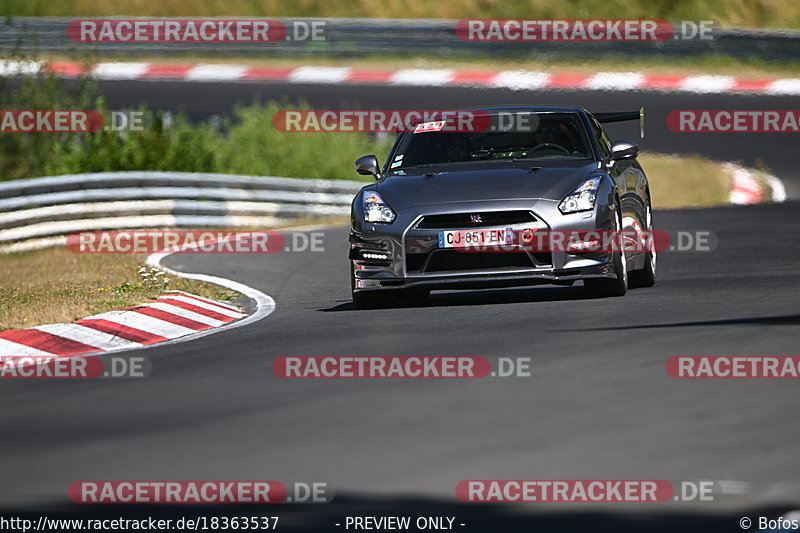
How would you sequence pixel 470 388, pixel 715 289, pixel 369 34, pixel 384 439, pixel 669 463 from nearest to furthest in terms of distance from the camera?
pixel 669 463, pixel 384 439, pixel 470 388, pixel 715 289, pixel 369 34

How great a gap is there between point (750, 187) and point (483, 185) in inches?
497

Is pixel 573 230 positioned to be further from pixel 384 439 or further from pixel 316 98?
pixel 316 98

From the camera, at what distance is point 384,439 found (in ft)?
21.1

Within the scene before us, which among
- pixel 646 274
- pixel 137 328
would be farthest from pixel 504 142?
pixel 137 328

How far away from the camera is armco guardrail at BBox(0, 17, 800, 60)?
29.1 meters

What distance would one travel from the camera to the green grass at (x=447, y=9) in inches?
1302

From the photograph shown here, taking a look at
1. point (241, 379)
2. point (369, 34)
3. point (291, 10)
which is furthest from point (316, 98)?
point (241, 379)

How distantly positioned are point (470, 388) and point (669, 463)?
6.36ft

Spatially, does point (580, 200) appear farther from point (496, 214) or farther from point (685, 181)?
point (685, 181)

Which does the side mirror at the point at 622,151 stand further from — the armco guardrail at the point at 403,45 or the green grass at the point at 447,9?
the green grass at the point at 447,9

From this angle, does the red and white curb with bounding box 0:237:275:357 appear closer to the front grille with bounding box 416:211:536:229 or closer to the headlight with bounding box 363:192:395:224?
the headlight with bounding box 363:192:395:224

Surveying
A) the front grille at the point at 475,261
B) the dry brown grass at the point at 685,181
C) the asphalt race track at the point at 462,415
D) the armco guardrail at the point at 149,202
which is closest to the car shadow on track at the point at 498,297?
the asphalt race track at the point at 462,415

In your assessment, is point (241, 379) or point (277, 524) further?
point (241, 379)

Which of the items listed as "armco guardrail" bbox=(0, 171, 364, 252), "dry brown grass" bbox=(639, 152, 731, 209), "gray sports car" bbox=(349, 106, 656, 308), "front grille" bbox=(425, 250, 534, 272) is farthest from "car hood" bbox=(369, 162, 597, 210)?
"dry brown grass" bbox=(639, 152, 731, 209)
